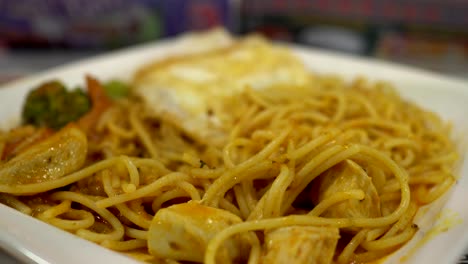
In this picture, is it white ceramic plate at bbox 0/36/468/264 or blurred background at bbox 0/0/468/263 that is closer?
white ceramic plate at bbox 0/36/468/264

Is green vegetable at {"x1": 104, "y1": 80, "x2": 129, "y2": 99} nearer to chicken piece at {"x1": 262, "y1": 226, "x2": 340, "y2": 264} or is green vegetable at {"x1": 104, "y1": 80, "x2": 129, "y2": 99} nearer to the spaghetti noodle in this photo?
the spaghetti noodle

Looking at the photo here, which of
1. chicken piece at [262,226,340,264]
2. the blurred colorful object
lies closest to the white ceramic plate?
chicken piece at [262,226,340,264]

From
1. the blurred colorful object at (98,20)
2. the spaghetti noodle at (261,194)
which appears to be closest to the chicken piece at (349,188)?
the spaghetti noodle at (261,194)

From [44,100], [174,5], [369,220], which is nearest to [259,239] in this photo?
[369,220]

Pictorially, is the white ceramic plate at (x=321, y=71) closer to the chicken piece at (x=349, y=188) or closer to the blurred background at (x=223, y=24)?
the chicken piece at (x=349, y=188)

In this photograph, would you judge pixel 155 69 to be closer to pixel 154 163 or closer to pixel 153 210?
pixel 154 163
